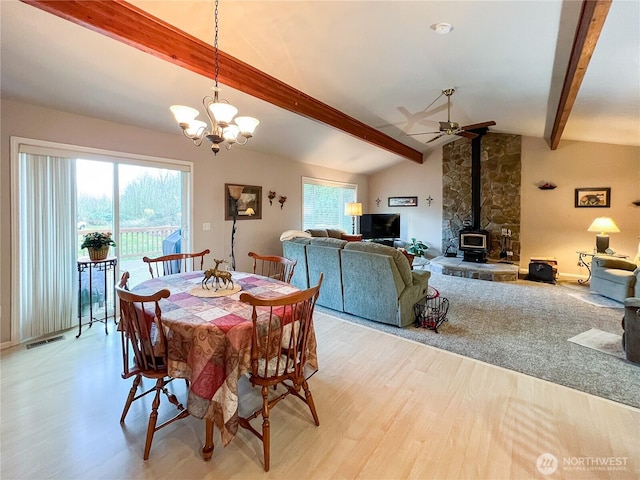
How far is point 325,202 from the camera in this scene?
7480 mm

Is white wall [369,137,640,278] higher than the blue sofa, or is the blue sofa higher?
white wall [369,137,640,278]

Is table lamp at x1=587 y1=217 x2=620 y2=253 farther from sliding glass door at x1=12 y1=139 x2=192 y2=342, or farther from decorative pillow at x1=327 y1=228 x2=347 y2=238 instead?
sliding glass door at x1=12 y1=139 x2=192 y2=342

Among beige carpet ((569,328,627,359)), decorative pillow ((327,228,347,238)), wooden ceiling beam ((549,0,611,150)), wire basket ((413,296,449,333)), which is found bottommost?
beige carpet ((569,328,627,359))

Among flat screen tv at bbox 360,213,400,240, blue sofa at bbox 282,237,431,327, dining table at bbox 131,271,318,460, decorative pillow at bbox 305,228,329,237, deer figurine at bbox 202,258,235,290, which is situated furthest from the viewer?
flat screen tv at bbox 360,213,400,240

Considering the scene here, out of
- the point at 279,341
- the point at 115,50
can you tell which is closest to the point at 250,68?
the point at 115,50

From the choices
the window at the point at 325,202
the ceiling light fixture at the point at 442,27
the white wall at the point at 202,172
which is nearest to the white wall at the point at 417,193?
the window at the point at 325,202

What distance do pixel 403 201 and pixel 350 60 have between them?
5768mm

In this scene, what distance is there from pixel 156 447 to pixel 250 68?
3425 mm

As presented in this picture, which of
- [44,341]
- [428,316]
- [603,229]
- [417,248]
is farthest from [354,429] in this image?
[417,248]

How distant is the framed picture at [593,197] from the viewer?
5855 millimetres

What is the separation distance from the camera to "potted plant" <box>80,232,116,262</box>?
3283mm

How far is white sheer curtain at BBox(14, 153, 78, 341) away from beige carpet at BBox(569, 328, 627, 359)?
5594 millimetres

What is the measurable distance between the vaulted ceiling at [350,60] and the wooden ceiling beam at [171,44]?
26 mm

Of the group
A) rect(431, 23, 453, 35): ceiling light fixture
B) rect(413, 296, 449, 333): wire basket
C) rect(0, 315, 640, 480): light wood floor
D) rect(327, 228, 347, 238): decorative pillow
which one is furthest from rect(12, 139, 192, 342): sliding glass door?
rect(413, 296, 449, 333): wire basket
